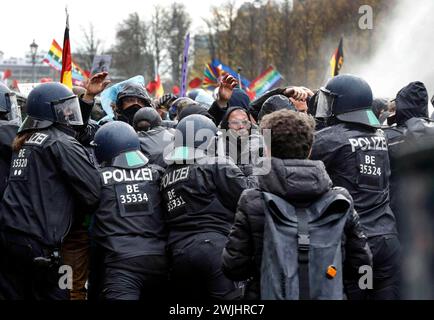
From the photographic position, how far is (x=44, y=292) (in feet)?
17.7

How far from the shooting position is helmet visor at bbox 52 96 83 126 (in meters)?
5.67

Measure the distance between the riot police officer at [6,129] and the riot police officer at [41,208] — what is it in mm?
470

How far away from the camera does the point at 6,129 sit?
6.05 metres

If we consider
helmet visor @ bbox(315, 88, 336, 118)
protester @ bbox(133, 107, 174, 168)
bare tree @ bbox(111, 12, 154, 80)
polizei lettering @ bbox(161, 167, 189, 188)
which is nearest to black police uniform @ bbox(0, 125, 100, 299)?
polizei lettering @ bbox(161, 167, 189, 188)

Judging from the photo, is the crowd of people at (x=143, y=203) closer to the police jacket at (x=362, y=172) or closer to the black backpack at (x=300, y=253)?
the police jacket at (x=362, y=172)

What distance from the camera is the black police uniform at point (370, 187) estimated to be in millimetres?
5336

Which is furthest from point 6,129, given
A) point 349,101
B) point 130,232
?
point 349,101

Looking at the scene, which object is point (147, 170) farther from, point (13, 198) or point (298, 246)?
point (298, 246)

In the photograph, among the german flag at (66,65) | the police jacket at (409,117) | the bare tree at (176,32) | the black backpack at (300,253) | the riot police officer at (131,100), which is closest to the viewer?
the black backpack at (300,253)

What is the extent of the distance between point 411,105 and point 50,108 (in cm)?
301

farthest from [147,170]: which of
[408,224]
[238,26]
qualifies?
[238,26]

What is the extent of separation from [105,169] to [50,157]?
1.41 ft

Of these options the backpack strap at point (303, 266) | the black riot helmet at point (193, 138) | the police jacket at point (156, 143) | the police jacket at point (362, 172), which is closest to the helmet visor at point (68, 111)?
the black riot helmet at point (193, 138)

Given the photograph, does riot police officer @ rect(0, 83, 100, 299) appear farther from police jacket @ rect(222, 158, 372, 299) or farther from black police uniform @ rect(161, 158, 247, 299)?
police jacket @ rect(222, 158, 372, 299)
